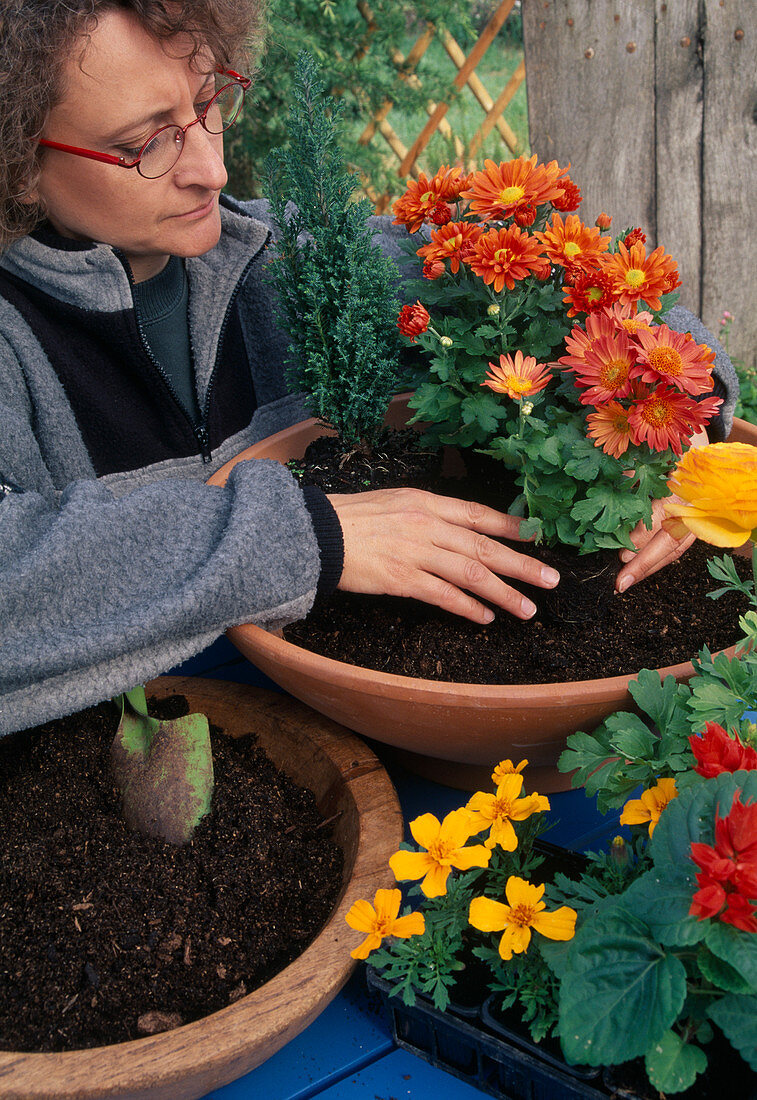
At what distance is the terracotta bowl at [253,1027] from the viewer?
668mm

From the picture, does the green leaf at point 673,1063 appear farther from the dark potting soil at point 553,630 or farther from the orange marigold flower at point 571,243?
the orange marigold flower at point 571,243

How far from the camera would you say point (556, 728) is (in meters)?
0.88

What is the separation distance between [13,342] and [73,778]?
72 centimetres

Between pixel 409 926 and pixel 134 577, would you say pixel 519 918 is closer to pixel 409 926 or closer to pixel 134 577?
pixel 409 926

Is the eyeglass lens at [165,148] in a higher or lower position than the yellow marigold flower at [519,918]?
higher

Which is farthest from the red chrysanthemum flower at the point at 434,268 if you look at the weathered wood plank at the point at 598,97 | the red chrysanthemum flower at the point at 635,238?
the weathered wood plank at the point at 598,97

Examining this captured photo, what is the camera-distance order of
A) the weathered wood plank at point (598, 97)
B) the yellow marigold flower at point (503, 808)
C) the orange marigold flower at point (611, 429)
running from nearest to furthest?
the yellow marigold flower at point (503, 808), the orange marigold flower at point (611, 429), the weathered wood plank at point (598, 97)

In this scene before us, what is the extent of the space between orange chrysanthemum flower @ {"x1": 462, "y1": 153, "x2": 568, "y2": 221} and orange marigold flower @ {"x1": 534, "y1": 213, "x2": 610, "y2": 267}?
0.12ft

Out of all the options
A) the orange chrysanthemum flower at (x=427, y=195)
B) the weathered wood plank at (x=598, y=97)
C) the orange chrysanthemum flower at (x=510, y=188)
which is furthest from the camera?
the weathered wood plank at (x=598, y=97)

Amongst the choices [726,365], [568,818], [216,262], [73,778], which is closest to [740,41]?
[726,365]

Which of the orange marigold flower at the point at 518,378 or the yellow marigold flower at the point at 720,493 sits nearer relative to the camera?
the yellow marigold flower at the point at 720,493

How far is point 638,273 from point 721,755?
575 millimetres

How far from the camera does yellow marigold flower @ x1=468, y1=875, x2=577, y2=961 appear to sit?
692 mm

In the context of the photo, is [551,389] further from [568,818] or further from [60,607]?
[60,607]
